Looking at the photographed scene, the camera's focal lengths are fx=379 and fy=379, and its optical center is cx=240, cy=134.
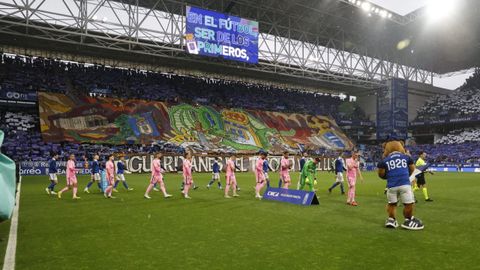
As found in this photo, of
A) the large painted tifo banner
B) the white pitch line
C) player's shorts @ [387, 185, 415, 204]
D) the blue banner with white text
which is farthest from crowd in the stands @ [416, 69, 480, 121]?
the white pitch line

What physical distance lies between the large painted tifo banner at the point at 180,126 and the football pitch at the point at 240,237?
28385mm

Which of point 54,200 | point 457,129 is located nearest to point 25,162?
point 54,200

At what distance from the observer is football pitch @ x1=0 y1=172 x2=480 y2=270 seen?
20.5 feet

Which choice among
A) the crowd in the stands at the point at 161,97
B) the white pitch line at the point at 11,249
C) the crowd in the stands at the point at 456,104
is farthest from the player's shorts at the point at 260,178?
the crowd in the stands at the point at 456,104

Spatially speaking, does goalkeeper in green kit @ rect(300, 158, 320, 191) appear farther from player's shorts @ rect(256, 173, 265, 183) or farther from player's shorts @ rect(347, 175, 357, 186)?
player's shorts @ rect(347, 175, 357, 186)

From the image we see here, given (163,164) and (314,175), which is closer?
(314,175)

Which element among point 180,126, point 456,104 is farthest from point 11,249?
point 456,104

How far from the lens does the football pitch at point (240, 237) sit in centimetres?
625

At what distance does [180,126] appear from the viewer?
46.9 metres

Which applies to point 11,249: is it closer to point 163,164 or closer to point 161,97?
point 163,164

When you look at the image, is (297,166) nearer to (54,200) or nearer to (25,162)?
(25,162)

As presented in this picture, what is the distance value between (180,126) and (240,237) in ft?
129

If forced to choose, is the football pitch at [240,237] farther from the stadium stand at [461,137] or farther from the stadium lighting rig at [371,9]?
the stadium stand at [461,137]

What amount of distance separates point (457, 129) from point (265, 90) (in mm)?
32634
